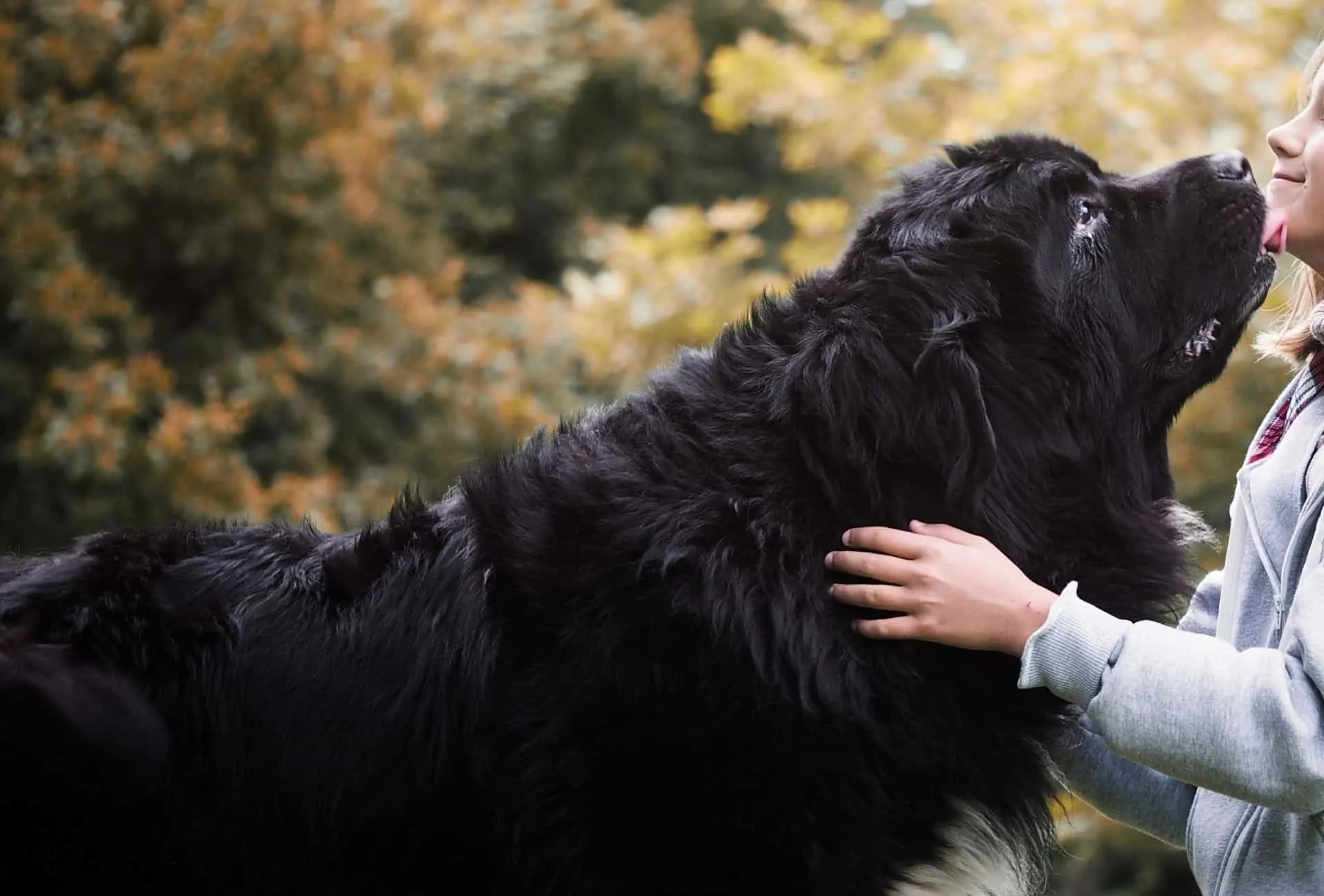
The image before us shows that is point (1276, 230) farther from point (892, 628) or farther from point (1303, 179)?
point (892, 628)

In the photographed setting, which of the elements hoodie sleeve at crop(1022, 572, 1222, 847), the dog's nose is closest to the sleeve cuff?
hoodie sleeve at crop(1022, 572, 1222, 847)

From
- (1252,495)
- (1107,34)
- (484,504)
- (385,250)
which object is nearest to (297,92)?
(385,250)

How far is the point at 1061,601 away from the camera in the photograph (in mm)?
1949

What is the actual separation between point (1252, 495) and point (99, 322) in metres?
6.02

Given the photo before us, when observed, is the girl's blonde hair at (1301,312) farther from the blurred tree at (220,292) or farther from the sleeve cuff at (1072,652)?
the blurred tree at (220,292)

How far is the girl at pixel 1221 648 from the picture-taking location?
184 centimetres

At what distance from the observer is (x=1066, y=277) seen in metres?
2.31

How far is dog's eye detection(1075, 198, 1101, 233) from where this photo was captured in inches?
93.3

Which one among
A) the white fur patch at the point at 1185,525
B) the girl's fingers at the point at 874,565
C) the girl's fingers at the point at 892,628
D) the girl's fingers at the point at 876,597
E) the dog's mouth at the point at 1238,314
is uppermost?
the dog's mouth at the point at 1238,314

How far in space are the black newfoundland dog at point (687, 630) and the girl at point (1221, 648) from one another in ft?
0.41

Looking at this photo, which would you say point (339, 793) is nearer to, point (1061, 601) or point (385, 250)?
point (1061, 601)

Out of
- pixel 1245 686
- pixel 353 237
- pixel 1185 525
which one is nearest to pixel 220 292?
pixel 353 237

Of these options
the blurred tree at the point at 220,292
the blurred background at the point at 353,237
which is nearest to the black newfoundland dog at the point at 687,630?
the blurred background at the point at 353,237

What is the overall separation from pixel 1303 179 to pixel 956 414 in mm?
742
